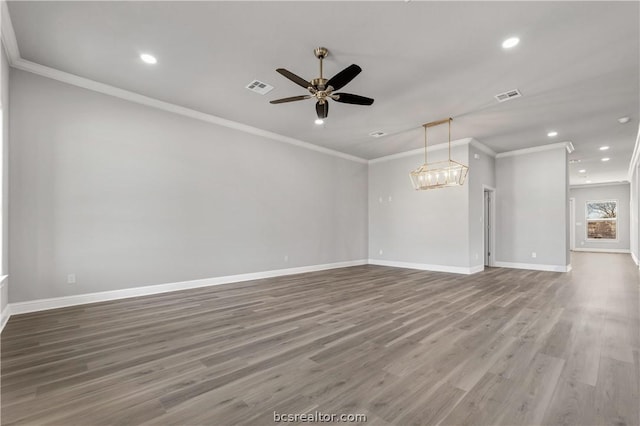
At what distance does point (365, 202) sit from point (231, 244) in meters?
4.41

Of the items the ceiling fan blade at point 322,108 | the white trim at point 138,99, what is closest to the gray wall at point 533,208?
the white trim at point 138,99

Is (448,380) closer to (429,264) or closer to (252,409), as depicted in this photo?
(252,409)

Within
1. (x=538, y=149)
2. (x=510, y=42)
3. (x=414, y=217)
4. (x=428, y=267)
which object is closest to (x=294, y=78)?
(x=510, y=42)

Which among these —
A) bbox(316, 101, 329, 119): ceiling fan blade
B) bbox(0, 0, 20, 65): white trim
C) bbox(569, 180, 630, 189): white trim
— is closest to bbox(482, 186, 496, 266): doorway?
bbox(316, 101, 329, 119): ceiling fan blade

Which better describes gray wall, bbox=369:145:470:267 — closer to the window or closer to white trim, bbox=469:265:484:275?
white trim, bbox=469:265:484:275

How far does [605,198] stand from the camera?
12734 mm

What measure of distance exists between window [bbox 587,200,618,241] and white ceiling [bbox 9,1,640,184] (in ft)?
32.6

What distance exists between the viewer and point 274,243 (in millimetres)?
6305

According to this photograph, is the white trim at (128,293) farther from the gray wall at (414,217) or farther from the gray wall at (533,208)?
the gray wall at (533,208)

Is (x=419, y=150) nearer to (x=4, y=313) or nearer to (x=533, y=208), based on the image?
(x=533, y=208)

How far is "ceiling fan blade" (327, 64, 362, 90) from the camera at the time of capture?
3.01 metres

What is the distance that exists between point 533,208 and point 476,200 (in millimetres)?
1653

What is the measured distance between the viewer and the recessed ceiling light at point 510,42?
10.2 ft

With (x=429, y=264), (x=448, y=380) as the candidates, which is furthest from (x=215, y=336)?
(x=429, y=264)
